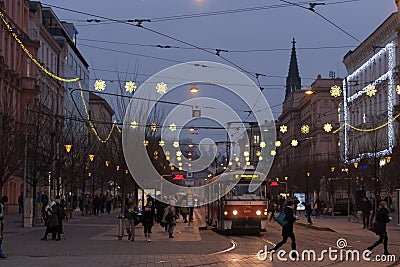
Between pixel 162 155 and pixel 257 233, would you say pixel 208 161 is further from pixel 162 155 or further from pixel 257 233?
pixel 257 233

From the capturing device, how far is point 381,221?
995 inches

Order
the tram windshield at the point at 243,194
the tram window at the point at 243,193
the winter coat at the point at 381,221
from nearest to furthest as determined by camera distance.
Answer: the winter coat at the point at 381,221, the tram windshield at the point at 243,194, the tram window at the point at 243,193

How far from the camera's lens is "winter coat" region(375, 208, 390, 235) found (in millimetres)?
25141

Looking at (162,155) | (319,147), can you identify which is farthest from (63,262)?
(319,147)

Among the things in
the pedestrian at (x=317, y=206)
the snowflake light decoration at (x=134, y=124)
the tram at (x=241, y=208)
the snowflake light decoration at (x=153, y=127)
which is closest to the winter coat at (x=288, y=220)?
the tram at (x=241, y=208)

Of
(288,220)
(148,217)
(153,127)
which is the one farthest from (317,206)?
(288,220)

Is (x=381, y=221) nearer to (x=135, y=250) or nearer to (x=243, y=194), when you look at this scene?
(x=135, y=250)

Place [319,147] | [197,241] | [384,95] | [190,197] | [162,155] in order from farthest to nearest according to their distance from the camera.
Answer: [319,147]
[384,95]
[162,155]
[190,197]
[197,241]

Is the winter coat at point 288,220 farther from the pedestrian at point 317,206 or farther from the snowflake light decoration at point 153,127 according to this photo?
the pedestrian at point 317,206

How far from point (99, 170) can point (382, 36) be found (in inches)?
1415

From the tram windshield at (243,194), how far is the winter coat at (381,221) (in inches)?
541

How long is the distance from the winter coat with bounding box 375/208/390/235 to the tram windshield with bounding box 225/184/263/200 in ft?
45.1

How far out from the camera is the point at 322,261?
22.2 meters

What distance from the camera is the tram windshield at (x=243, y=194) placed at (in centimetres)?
3859
